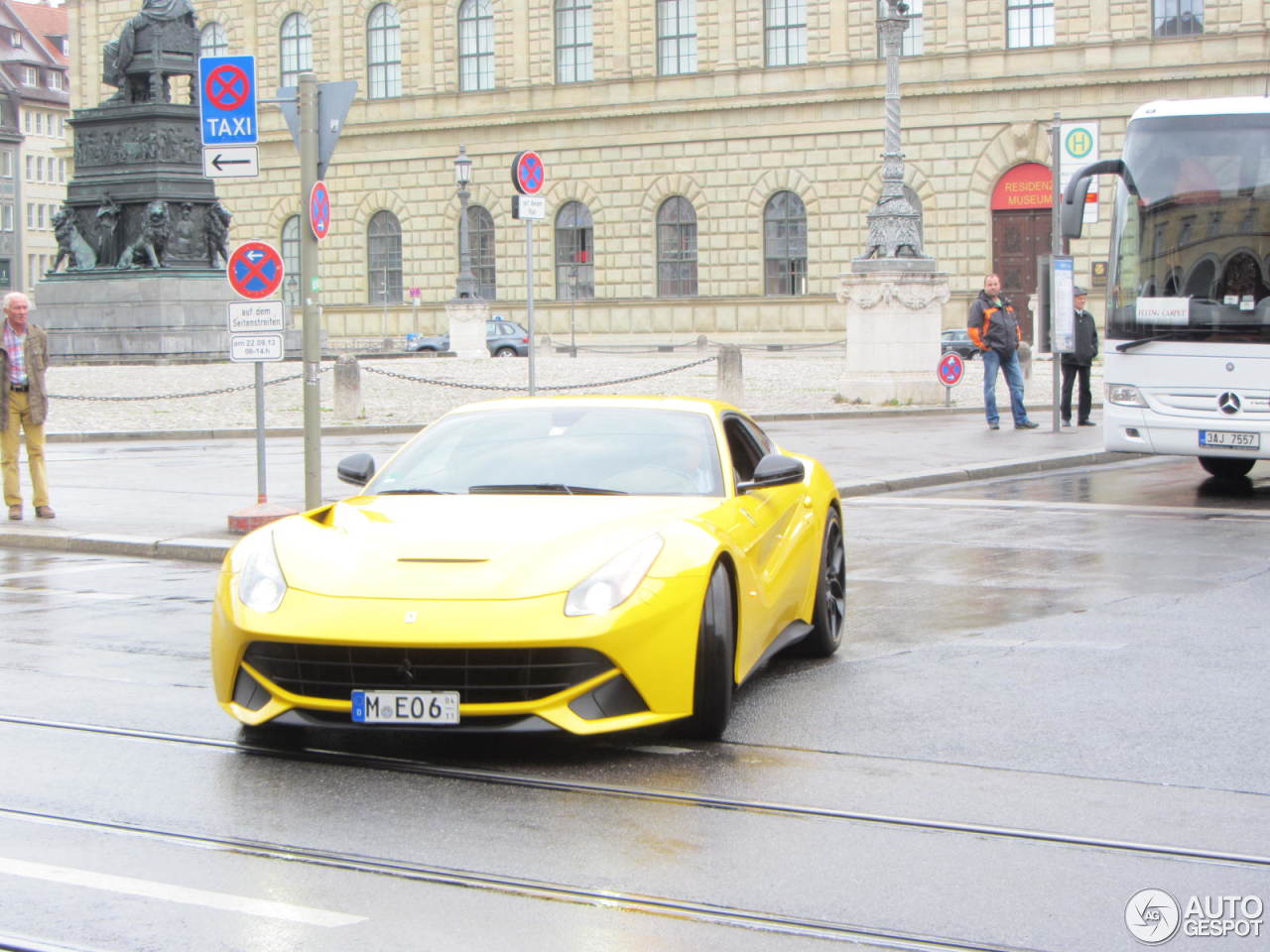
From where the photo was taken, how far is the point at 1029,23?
5978cm

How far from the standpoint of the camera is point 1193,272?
17766 mm

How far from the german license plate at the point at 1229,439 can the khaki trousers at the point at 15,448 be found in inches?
393

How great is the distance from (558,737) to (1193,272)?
11.9m

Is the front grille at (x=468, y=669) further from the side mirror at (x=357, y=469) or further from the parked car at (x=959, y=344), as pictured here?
the parked car at (x=959, y=344)

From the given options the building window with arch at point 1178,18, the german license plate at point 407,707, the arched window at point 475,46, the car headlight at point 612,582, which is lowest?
the german license plate at point 407,707

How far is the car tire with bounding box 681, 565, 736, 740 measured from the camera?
7.15 metres

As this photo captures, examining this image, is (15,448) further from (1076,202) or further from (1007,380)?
(1007,380)

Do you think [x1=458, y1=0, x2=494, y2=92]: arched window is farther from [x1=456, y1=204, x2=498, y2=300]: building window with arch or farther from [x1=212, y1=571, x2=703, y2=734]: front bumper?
[x1=212, y1=571, x2=703, y2=734]: front bumper

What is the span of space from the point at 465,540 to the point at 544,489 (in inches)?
37.4

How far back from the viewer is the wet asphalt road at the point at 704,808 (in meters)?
5.16

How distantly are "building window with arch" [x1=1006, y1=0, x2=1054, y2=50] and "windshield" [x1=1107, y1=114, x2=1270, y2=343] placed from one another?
1702 inches

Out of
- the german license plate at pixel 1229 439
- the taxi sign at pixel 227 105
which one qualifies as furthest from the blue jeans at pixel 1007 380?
the taxi sign at pixel 227 105

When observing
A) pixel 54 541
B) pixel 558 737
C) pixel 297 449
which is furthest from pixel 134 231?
pixel 558 737

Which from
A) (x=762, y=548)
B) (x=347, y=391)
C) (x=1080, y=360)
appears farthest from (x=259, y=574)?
→ (x=347, y=391)
